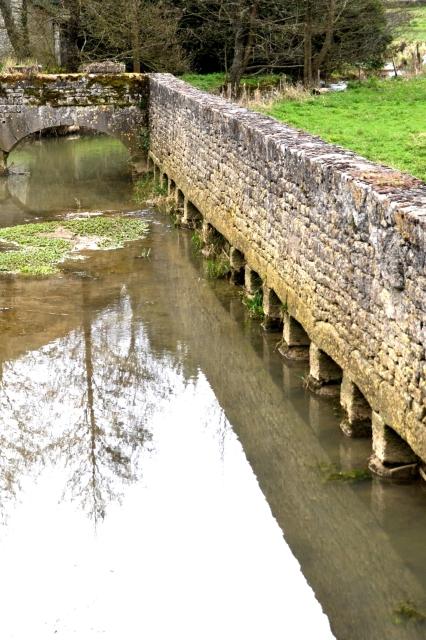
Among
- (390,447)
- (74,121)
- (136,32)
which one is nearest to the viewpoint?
(390,447)

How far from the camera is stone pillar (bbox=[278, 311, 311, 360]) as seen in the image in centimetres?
986

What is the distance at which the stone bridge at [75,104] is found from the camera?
2009cm

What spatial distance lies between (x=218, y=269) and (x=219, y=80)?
1716 centimetres

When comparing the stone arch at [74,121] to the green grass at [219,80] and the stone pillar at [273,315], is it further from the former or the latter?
the stone pillar at [273,315]

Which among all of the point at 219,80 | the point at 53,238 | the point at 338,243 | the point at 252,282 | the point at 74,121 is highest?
the point at 219,80

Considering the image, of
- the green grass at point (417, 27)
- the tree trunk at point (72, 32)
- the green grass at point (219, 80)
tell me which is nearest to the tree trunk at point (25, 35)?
the tree trunk at point (72, 32)

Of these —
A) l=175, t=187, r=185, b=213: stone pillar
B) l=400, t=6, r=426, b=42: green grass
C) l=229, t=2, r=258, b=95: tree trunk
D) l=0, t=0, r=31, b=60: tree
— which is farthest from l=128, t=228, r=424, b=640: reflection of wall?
l=400, t=6, r=426, b=42: green grass

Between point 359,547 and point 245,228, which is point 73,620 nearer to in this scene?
point 359,547

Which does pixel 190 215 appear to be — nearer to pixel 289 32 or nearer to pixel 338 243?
pixel 338 243

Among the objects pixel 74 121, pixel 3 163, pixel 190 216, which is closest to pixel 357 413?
pixel 190 216

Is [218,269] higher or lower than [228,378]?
higher

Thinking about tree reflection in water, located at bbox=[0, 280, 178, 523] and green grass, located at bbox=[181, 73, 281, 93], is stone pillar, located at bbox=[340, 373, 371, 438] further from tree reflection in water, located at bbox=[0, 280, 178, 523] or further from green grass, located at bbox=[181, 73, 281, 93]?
green grass, located at bbox=[181, 73, 281, 93]

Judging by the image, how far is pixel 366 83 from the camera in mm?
25328

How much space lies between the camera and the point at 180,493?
7.38 m
